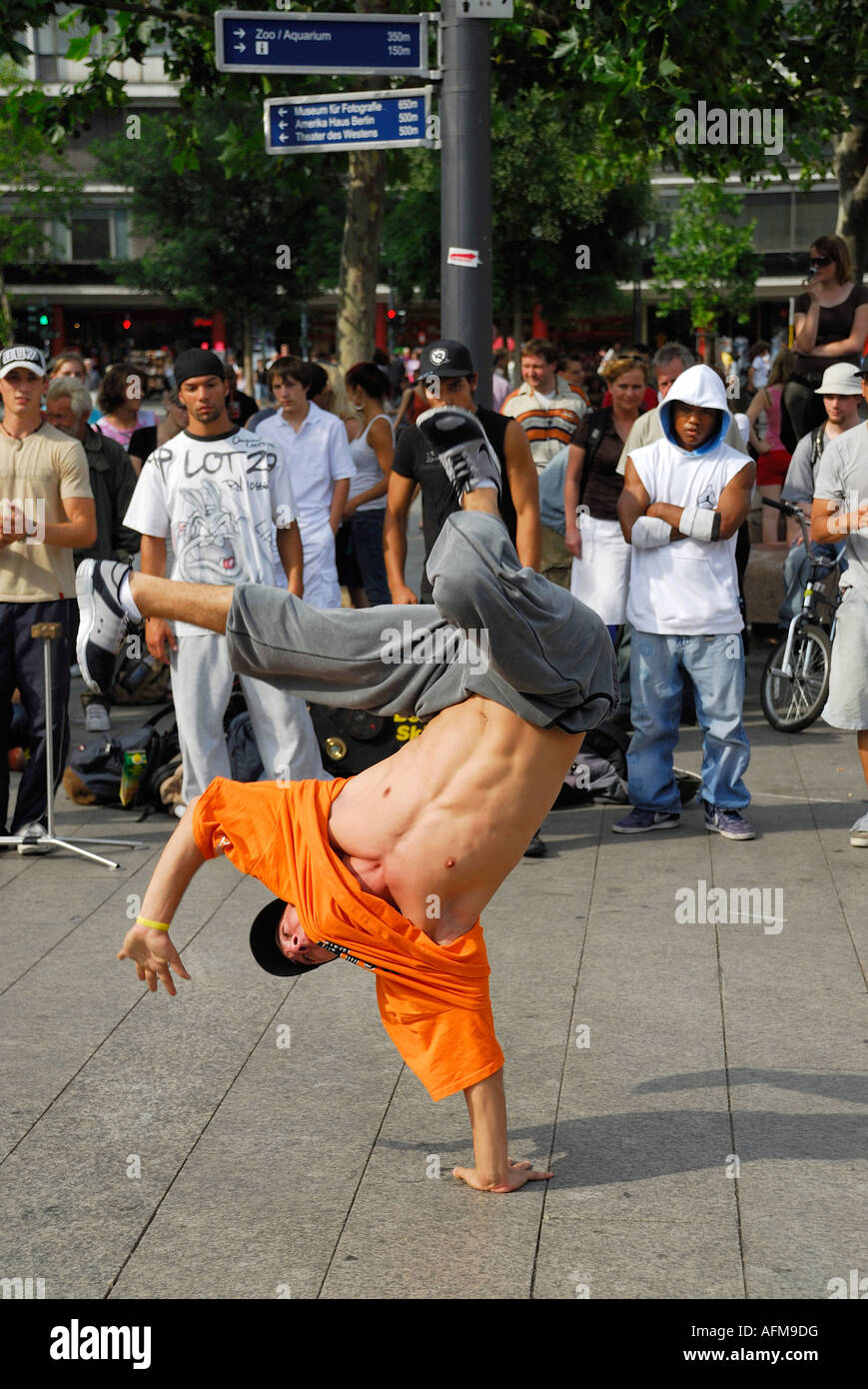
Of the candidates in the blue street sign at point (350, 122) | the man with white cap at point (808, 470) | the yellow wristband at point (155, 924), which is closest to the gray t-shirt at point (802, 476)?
the man with white cap at point (808, 470)

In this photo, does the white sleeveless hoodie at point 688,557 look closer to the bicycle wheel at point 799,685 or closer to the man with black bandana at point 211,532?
the man with black bandana at point 211,532

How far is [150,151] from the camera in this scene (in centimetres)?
4381

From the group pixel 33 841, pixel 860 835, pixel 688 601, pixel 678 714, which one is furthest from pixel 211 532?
pixel 860 835

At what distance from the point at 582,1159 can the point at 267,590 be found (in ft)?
6.02

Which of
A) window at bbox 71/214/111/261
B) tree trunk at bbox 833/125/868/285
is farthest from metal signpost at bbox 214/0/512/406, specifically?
window at bbox 71/214/111/261

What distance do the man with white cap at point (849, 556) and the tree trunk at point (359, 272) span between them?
9.33 meters

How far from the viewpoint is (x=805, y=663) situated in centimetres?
932

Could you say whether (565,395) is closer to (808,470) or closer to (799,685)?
(808,470)

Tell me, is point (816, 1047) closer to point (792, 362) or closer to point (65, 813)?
point (65, 813)

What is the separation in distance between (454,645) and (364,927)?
0.68 metres

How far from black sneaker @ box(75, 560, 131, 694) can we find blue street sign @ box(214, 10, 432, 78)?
4.63 m

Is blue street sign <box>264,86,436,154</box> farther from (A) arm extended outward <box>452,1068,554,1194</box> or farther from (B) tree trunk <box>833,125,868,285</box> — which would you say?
(B) tree trunk <box>833,125,868,285</box>

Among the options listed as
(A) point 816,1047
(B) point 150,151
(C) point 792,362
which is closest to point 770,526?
(C) point 792,362

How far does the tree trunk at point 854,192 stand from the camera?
54.2ft
